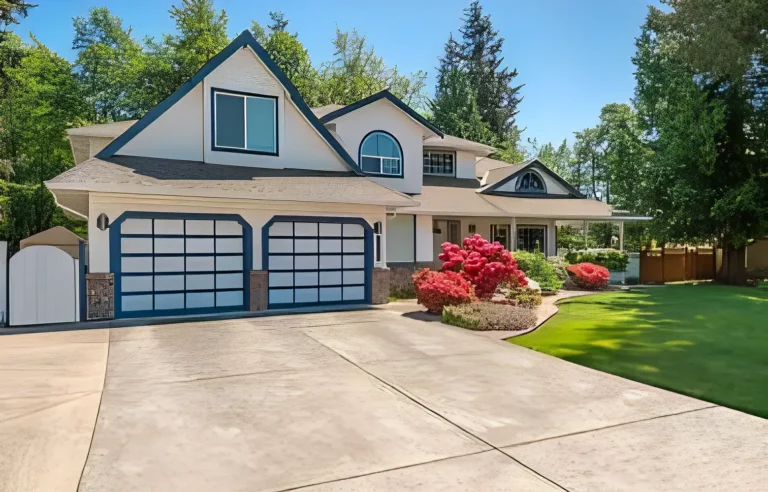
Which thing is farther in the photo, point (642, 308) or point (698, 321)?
point (642, 308)

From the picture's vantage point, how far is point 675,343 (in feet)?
34.2

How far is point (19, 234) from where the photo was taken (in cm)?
2398

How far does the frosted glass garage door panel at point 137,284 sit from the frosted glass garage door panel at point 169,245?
76cm

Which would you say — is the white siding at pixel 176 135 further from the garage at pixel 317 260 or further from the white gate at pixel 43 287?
the white gate at pixel 43 287

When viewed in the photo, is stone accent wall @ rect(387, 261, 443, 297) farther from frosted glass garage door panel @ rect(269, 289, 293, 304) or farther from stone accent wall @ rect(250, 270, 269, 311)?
stone accent wall @ rect(250, 270, 269, 311)

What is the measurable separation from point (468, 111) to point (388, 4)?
16340 mm

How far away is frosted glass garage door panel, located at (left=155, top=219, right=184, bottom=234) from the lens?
13709mm

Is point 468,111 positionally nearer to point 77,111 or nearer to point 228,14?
point 228,14

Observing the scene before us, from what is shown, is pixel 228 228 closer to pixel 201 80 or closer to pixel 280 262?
pixel 280 262

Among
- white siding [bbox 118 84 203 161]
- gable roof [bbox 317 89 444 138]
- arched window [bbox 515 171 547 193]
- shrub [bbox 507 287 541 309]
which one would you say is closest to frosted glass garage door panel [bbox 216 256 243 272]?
white siding [bbox 118 84 203 161]

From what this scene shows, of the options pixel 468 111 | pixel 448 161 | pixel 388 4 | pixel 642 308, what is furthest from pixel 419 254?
pixel 468 111

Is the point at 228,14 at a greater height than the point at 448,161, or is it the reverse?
the point at 228,14

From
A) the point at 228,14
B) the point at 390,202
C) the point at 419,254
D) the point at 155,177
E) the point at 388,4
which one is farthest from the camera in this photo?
the point at 228,14

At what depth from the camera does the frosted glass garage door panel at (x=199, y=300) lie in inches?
561
